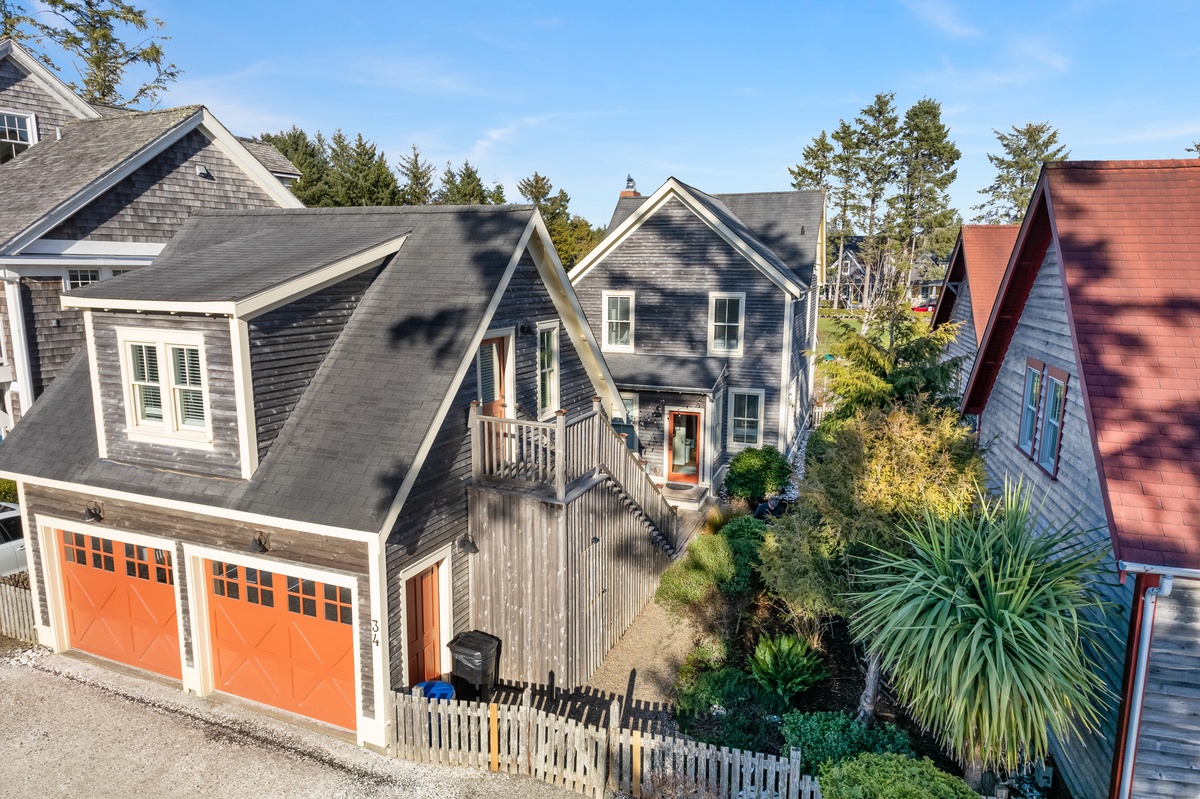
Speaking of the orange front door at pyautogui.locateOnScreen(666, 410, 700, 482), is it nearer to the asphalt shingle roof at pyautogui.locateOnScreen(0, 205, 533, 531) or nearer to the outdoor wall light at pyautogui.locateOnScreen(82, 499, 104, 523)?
the asphalt shingle roof at pyautogui.locateOnScreen(0, 205, 533, 531)

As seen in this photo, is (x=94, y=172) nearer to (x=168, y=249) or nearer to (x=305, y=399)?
(x=168, y=249)

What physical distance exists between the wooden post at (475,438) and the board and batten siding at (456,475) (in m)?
0.09

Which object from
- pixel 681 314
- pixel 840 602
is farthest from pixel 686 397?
pixel 840 602

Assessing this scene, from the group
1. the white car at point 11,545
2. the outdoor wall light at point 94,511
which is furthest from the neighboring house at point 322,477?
the white car at point 11,545

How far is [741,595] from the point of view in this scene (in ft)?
46.8

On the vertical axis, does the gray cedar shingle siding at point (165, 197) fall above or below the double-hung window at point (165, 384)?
above

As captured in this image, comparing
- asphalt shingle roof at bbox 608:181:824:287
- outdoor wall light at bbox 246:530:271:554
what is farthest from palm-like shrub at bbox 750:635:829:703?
asphalt shingle roof at bbox 608:181:824:287

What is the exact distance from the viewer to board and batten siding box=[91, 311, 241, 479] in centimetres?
937

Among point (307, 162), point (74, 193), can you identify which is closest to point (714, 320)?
point (74, 193)

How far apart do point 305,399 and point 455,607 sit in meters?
3.84

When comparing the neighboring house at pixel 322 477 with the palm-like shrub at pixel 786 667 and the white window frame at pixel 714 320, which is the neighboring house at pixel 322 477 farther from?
the white window frame at pixel 714 320

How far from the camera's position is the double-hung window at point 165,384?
9734mm

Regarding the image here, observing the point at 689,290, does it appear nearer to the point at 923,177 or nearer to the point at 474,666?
the point at 474,666

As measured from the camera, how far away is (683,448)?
2158 cm
